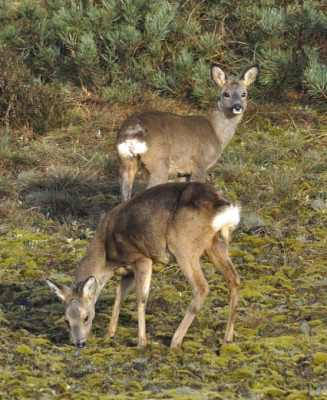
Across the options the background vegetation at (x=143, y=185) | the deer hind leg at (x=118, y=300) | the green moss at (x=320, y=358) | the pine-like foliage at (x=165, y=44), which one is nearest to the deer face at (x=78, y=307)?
the background vegetation at (x=143, y=185)

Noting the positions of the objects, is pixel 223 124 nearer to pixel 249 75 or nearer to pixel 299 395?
pixel 249 75

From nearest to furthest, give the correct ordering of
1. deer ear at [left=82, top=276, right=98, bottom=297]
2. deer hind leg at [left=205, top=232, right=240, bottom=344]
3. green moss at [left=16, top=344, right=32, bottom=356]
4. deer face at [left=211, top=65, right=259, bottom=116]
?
green moss at [left=16, top=344, right=32, bottom=356], deer ear at [left=82, top=276, right=98, bottom=297], deer hind leg at [left=205, top=232, right=240, bottom=344], deer face at [left=211, top=65, right=259, bottom=116]

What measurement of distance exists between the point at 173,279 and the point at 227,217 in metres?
1.74

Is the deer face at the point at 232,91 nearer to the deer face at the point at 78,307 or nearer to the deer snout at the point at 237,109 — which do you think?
the deer snout at the point at 237,109

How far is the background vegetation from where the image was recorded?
18.2 ft

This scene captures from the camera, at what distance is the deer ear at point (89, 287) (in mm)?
6066

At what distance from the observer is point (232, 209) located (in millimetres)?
5934

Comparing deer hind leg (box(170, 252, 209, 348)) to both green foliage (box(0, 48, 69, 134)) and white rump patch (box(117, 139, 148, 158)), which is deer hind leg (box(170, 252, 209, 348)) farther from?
green foliage (box(0, 48, 69, 134))

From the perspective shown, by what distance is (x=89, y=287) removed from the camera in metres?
6.14

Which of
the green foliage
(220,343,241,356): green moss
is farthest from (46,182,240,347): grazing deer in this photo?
the green foliage

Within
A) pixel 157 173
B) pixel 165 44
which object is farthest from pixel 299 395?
pixel 165 44

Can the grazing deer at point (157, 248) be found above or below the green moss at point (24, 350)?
above

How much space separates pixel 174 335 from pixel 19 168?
202 inches

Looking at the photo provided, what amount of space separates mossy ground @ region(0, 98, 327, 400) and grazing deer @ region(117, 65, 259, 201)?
0.70m
